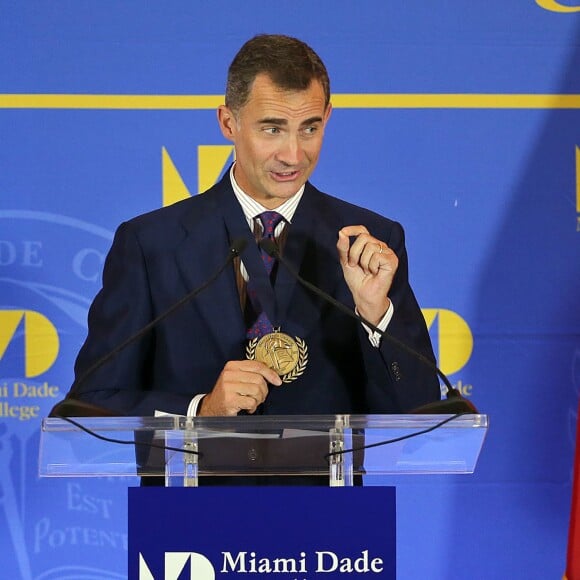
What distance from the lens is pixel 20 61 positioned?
12.0 ft

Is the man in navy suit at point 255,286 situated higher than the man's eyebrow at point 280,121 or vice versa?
the man's eyebrow at point 280,121

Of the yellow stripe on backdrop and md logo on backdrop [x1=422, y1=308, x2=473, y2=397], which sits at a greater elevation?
the yellow stripe on backdrop

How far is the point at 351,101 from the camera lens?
369 cm

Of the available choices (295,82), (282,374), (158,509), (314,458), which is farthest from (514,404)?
(158,509)

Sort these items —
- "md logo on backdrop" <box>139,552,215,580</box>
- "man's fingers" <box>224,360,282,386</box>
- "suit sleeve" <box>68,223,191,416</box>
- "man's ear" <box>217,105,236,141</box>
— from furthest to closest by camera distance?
1. "man's ear" <box>217,105,236,141</box>
2. "suit sleeve" <box>68,223,191,416</box>
3. "man's fingers" <box>224,360,282,386</box>
4. "md logo on backdrop" <box>139,552,215,580</box>

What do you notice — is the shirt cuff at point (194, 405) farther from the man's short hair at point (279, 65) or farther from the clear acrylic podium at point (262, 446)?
the man's short hair at point (279, 65)

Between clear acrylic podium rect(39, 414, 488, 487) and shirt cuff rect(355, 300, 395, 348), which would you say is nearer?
clear acrylic podium rect(39, 414, 488, 487)

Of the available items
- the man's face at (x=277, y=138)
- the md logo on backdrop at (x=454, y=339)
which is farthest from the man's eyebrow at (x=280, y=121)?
the md logo on backdrop at (x=454, y=339)

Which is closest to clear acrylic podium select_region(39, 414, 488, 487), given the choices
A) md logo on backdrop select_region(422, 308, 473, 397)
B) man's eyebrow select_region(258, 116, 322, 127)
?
man's eyebrow select_region(258, 116, 322, 127)

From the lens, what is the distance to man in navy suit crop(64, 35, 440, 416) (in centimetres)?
287

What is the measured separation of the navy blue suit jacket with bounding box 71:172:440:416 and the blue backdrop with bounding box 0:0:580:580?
2.06 feet

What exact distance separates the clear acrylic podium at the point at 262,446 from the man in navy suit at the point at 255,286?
Answer: 531 mm

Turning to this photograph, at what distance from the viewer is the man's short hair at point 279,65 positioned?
298 cm

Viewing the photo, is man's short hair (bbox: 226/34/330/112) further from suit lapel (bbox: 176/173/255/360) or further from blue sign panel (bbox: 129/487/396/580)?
blue sign panel (bbox: 129/487/396/580)
